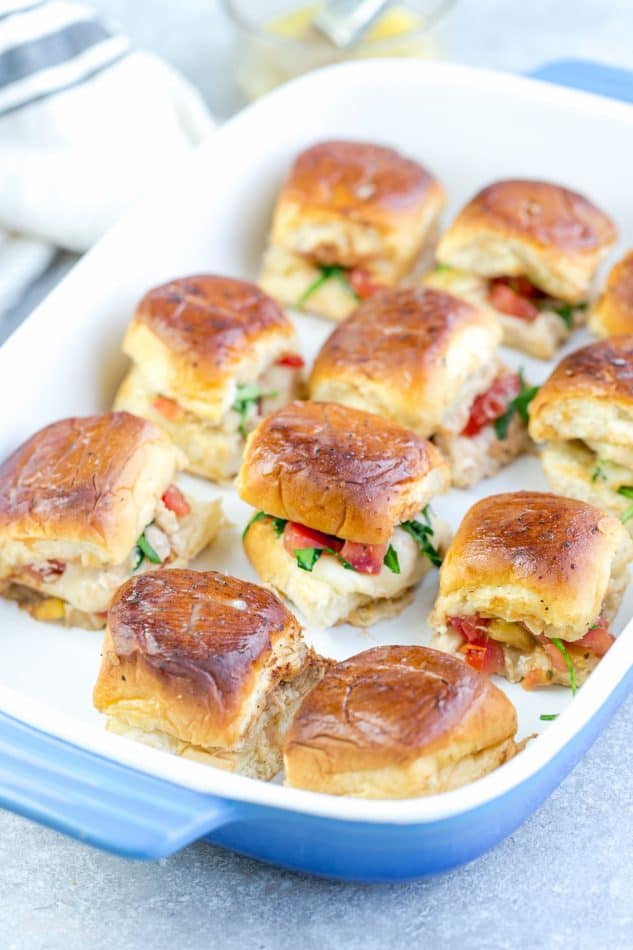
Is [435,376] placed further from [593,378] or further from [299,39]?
[299,39]

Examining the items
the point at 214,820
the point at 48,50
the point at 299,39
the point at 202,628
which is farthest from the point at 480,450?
the point at 299,39

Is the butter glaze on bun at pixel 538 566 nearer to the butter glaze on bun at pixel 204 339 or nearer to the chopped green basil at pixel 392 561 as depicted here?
the chopped green basil at pixel 392 561

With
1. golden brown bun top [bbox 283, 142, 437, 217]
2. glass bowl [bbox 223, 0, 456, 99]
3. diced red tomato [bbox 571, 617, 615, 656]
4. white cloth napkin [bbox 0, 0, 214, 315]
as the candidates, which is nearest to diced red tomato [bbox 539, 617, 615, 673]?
diced red tomato [bbox 571, 617, 615, 656]

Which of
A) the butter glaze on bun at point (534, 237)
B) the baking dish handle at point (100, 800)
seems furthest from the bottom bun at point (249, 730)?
the butter glaze on bun at point (534, 237)

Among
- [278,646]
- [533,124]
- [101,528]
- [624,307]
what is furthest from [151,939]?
[533,124]

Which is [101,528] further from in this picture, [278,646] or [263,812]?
[263,812]

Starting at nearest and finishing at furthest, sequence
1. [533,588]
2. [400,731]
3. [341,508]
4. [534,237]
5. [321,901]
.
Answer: [400,731] < [321,901] < [533,588] < [341,508] < [534,237]

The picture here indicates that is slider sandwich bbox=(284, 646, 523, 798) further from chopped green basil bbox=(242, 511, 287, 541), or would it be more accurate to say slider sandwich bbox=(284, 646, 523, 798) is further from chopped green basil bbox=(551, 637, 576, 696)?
chopped green basil bbox=(242, 511, 287, 541)
